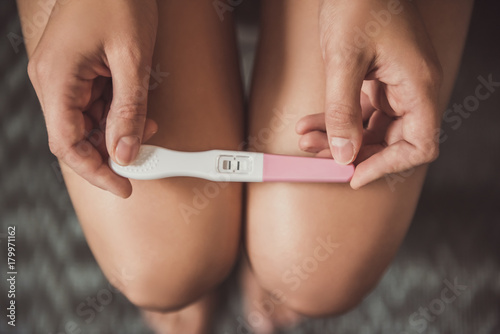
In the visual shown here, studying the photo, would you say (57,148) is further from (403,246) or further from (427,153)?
(403,246)

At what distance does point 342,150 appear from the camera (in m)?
0.45

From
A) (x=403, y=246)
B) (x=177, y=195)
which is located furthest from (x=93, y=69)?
(x=403, y=246)

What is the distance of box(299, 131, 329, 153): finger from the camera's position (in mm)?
493

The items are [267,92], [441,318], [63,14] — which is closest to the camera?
[63,14]

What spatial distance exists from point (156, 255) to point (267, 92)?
0.23 m

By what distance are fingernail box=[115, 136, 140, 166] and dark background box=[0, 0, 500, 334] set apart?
377mm

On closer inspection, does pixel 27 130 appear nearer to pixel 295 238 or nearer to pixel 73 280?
pixel 73 280

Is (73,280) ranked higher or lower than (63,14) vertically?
lower

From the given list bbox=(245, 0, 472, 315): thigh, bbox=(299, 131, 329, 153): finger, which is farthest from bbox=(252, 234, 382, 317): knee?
bbox=(299, 131, 329, 153): finger

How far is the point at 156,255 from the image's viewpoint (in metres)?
0.51

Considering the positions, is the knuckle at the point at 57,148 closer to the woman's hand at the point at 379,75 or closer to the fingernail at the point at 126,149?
the fingernail at the point at 126,149

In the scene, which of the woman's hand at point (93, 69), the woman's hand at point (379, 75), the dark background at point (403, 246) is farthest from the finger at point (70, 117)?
the dark background at point (403, 246)

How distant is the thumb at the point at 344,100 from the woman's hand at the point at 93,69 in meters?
0.18

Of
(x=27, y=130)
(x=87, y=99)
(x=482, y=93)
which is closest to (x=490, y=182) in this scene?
(x=482, y=93)
